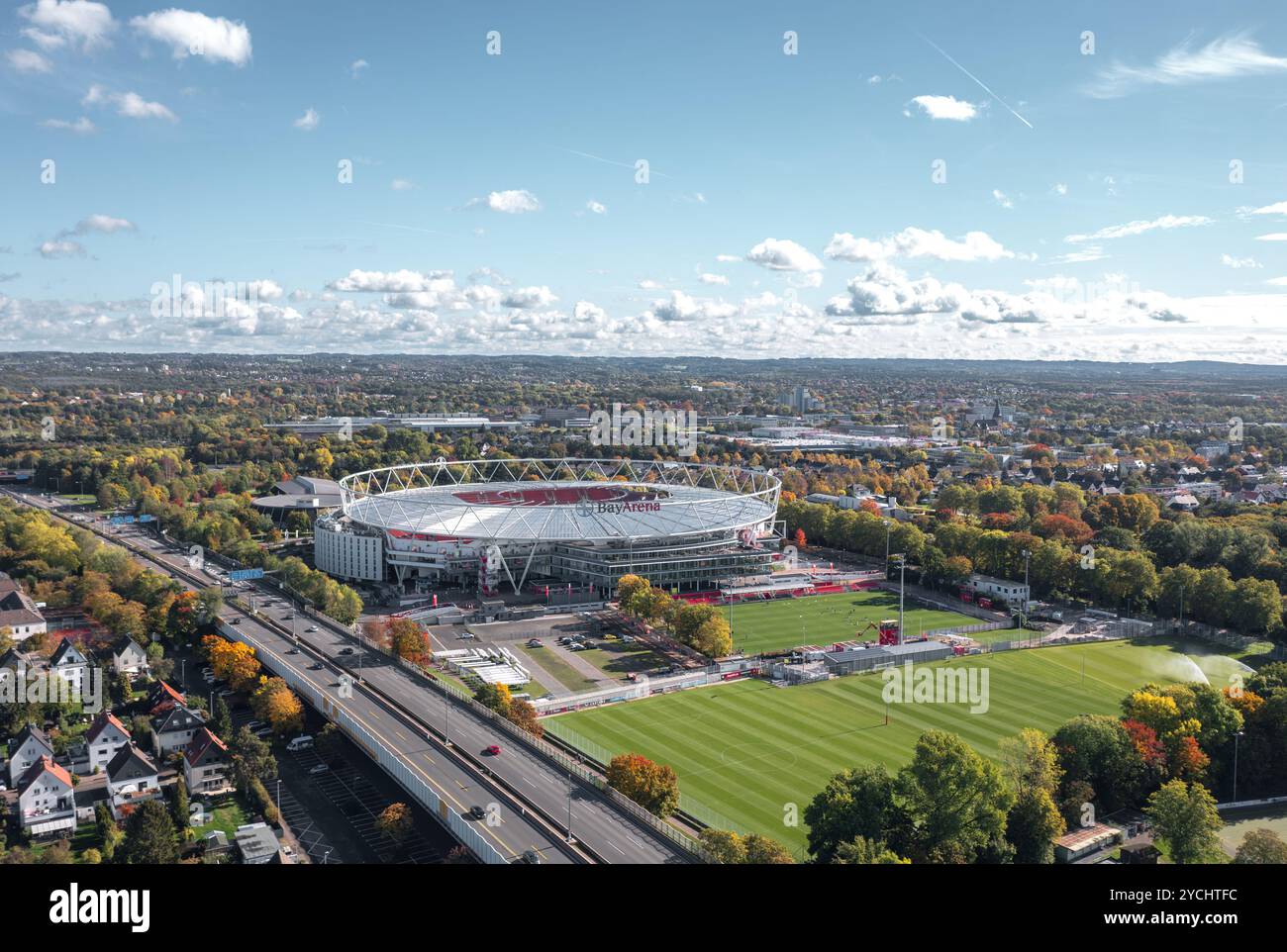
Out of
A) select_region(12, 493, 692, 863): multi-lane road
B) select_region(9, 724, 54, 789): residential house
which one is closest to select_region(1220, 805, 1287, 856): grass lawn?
select_region(12, 493, 692, 863): multi-lane road

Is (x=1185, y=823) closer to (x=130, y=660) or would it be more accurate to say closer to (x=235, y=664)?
(x=235, y=664)

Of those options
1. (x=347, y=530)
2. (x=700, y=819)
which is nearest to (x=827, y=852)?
(x=700, y=819)

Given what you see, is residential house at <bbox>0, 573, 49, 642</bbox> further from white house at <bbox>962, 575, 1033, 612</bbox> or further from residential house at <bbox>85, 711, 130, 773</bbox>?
white house at <bbox>962, 575, 1033, 612</bbox>

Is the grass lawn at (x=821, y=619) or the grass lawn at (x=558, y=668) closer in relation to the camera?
the grass lawn at (x=558, y=668)

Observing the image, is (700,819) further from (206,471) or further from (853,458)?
(853,458)

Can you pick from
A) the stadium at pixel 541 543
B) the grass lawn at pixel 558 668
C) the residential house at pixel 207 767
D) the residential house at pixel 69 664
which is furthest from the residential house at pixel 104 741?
the stadium at pixel 541 543

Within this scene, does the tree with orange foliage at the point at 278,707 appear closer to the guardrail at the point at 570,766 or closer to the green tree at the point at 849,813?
the guardrail at the point at 570,766

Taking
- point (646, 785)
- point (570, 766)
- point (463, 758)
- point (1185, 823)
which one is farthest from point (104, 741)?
point (1185, 823)
